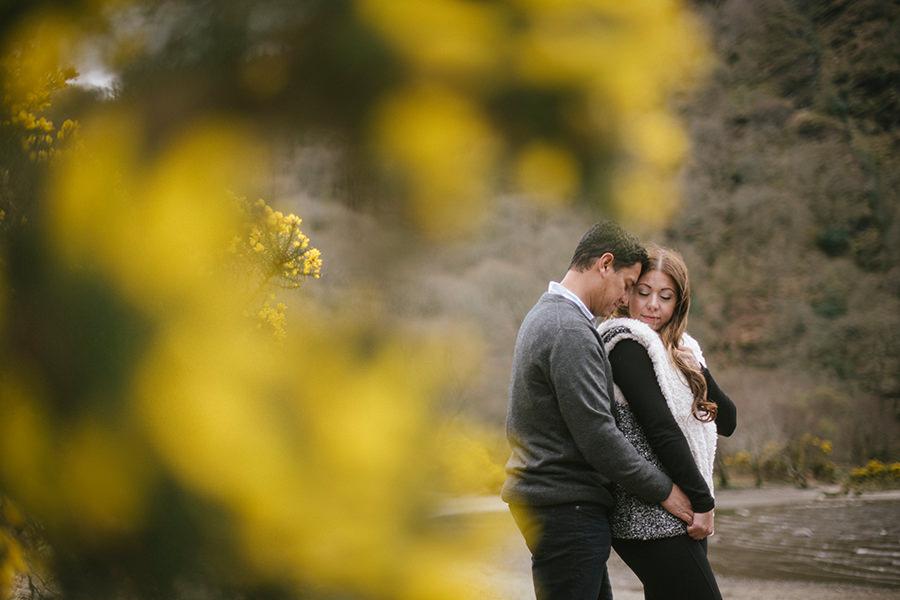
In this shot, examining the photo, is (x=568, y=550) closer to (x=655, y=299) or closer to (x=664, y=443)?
(x=664, y=443)

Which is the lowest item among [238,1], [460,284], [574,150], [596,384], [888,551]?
[888,551]

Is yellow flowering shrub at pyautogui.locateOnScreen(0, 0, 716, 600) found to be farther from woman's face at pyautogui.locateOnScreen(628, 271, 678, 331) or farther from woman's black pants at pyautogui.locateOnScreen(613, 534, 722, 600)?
woman's face at pyautogui.locateOnScreen(628, 271, 678, 331)

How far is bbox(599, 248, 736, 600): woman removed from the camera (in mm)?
1672

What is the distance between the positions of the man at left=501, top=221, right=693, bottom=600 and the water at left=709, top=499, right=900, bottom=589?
5.38m

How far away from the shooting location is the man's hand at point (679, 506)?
5.47ft

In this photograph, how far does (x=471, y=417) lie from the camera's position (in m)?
0.65

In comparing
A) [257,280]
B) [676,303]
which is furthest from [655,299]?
[257,280]

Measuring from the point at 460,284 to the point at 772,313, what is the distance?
2151 centimetres

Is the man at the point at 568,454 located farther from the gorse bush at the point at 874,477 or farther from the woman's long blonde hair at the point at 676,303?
the gorse bush at the point at 874,477

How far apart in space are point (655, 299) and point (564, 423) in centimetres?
47

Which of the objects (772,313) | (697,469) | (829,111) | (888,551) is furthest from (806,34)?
(697,469)

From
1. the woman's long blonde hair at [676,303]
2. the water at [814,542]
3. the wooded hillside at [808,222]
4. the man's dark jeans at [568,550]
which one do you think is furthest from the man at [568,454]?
the wooded hillside at [808,222]

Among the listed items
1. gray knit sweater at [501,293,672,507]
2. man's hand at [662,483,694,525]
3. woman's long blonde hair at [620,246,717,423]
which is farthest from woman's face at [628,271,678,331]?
man's hand at [662,483,694,525]

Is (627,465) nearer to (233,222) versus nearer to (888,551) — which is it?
(233,222)
